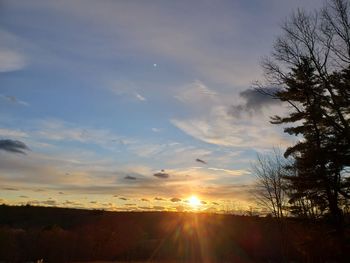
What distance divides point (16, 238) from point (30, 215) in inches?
2500

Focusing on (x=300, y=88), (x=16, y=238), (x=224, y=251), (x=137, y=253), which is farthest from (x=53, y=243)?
(x=300, y=88)

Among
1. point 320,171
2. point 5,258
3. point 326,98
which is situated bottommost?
point 5,258

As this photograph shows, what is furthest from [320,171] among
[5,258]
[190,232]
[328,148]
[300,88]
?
[190,232]

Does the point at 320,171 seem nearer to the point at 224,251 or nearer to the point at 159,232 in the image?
the point at 224,251

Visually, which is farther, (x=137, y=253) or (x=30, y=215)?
(x=30, y=215)

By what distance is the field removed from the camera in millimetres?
40288

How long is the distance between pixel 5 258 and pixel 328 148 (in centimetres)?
3412

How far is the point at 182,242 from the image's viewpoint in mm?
80875

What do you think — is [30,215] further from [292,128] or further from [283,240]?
[292,128]

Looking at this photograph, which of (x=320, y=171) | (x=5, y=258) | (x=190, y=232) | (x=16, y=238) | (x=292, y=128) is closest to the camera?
(x=320, y=171)

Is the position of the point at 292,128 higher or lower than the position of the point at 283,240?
higher

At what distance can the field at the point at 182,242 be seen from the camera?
40.3 metres

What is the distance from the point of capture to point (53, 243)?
56375 mm

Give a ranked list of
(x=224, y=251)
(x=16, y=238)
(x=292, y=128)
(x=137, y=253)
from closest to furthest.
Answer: (x=292, y=128) → (x=16, y=238) → (x=137, y=253) → (x=224, y=251)
